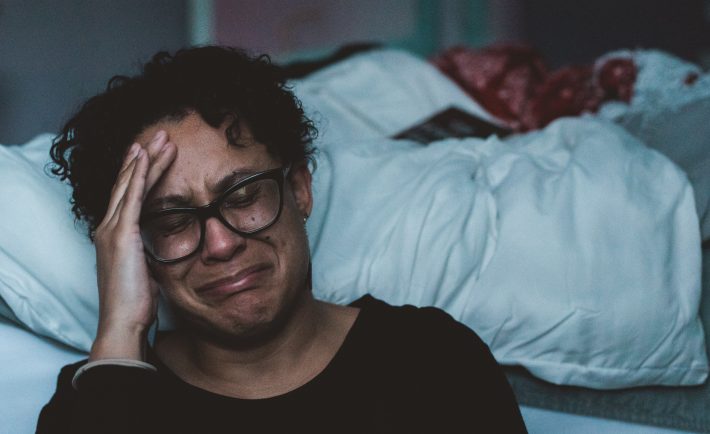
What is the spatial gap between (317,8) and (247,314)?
9.60 ft

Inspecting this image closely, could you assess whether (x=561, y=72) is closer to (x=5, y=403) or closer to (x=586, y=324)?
(x=586, y=324)

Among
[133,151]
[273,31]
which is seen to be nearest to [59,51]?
[273,31]

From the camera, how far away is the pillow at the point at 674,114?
1256 millimetres

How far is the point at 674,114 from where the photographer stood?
4.91 ft

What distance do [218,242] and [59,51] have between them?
1867 mm

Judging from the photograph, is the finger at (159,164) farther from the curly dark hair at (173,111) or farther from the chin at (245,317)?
the chin at (245,317)

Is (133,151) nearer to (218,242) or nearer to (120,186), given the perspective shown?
(120,186)

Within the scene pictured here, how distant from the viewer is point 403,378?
0.90m

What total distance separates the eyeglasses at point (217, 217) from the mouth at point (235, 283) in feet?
0.15

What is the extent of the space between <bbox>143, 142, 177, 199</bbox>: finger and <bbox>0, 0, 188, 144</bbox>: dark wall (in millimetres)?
1612

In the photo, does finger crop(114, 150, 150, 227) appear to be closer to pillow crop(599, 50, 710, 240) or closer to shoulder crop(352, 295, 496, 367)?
shoulder crop(352, 295, 496, 367)

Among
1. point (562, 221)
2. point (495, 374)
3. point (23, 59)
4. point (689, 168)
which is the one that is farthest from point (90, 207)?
point (23, 59)

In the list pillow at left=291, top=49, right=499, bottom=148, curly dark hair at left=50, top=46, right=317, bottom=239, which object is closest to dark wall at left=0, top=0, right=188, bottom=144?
pillow at left=291, top=49, right=499, bottom=148

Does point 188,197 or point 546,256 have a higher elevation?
point 188,197
